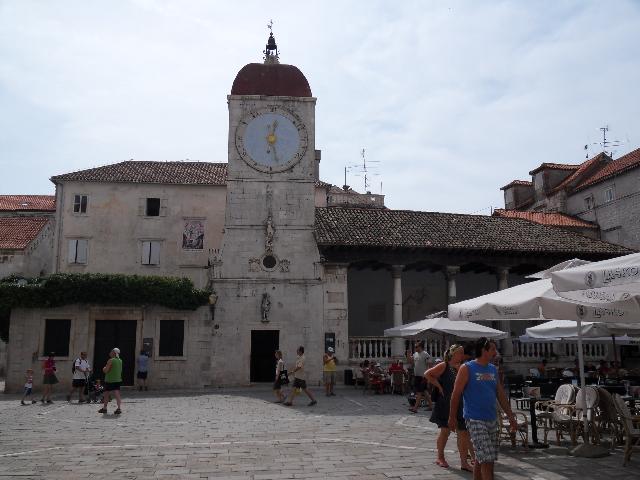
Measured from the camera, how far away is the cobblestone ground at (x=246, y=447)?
737 cm

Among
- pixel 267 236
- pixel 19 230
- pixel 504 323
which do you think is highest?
pixel 19 230

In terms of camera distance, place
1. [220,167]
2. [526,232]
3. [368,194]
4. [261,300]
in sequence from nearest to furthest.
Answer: [261,300] → [526,232] → [220,167] → [368,194]

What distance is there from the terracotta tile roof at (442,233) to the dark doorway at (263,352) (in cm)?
415

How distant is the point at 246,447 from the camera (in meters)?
9.06

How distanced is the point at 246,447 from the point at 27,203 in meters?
36.2

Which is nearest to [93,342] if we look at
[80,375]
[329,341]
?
[80,375]

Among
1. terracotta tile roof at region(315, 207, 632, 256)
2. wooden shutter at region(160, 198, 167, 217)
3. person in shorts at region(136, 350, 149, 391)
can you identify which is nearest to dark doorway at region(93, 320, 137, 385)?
person in shorts at region(136, 350, 149, 391)

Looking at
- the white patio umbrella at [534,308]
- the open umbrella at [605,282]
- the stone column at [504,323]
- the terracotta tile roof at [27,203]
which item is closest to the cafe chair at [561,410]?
the white patio umbrella at [534,308]

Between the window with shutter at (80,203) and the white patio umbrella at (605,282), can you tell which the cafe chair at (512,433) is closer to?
the white patio umbrella at (605,282)

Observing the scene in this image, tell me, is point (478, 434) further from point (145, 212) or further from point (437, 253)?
point (145, 212)

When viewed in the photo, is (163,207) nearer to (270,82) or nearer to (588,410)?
(270,82)

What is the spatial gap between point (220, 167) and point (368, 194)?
1389 centimetres

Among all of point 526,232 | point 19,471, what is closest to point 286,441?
point 19,471

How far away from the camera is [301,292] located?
73.5 feet
